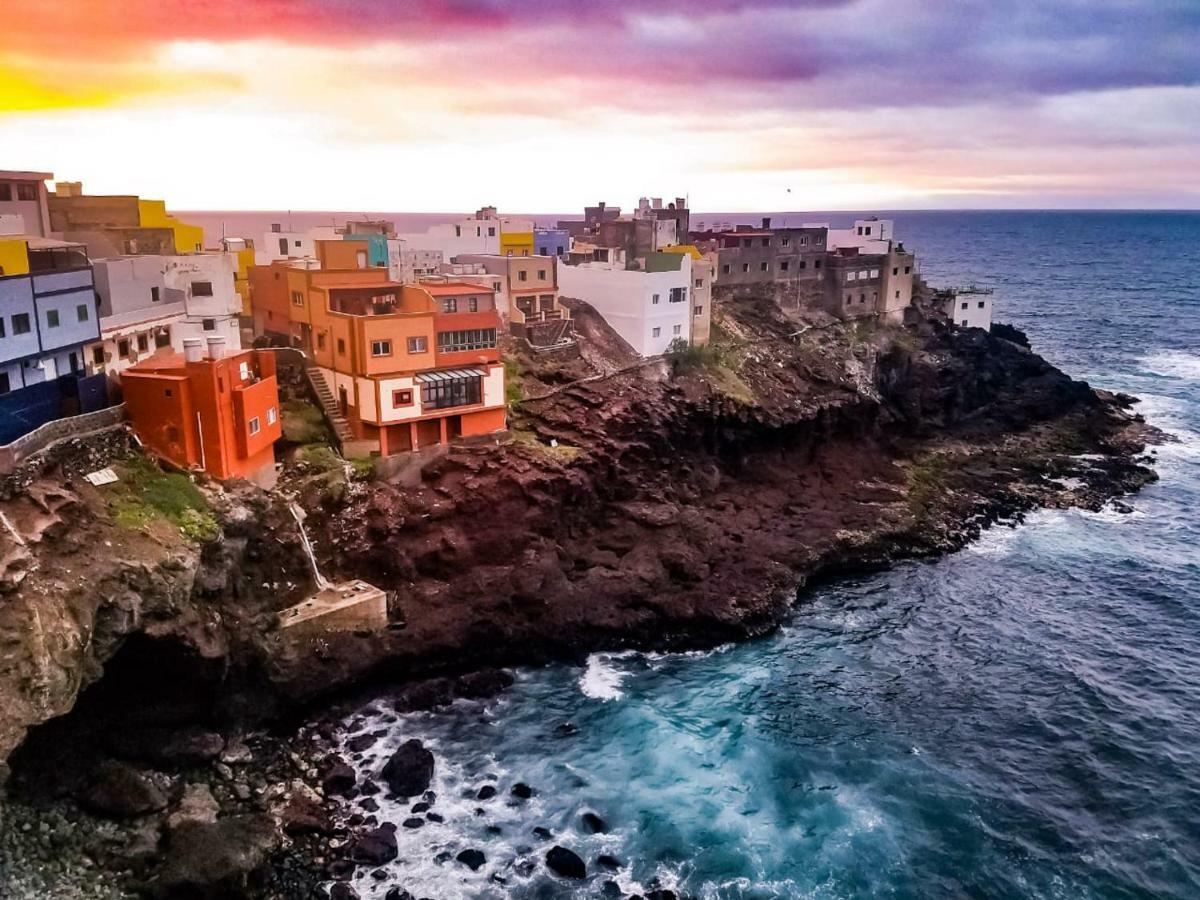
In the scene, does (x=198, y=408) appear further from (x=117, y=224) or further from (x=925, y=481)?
(x=925, y=481)

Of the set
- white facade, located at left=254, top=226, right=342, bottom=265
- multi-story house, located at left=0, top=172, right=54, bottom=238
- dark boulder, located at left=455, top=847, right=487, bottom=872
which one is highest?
multi-story house, located at left=0, top=172, right=54, bottom=238

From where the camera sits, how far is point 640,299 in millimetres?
71812

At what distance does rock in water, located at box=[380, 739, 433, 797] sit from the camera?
3881 centimetres

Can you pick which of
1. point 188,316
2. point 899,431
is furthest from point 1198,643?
point 188,316

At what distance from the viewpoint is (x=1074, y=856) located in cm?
3578

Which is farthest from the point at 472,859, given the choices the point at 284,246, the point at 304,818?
the point at 284,246

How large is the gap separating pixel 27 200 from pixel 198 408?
85.0 ft

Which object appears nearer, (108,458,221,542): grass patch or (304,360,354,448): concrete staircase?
(108,458,221,542): grass patch

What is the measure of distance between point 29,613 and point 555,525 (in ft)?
97.4

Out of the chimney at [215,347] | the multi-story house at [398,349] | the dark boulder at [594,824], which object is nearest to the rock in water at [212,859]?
the dark boulder at [594,824]

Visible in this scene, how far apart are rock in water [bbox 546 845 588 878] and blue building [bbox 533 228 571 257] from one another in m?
62.5

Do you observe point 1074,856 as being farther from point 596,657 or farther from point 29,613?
point 29,613

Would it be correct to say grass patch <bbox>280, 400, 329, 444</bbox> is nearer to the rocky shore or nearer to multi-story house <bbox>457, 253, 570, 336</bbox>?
the rocky shore

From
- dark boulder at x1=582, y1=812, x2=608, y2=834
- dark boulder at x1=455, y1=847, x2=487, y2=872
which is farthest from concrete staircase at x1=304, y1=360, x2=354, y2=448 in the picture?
dark boulder at x1=582, y1=812, x2=608, y2=834
